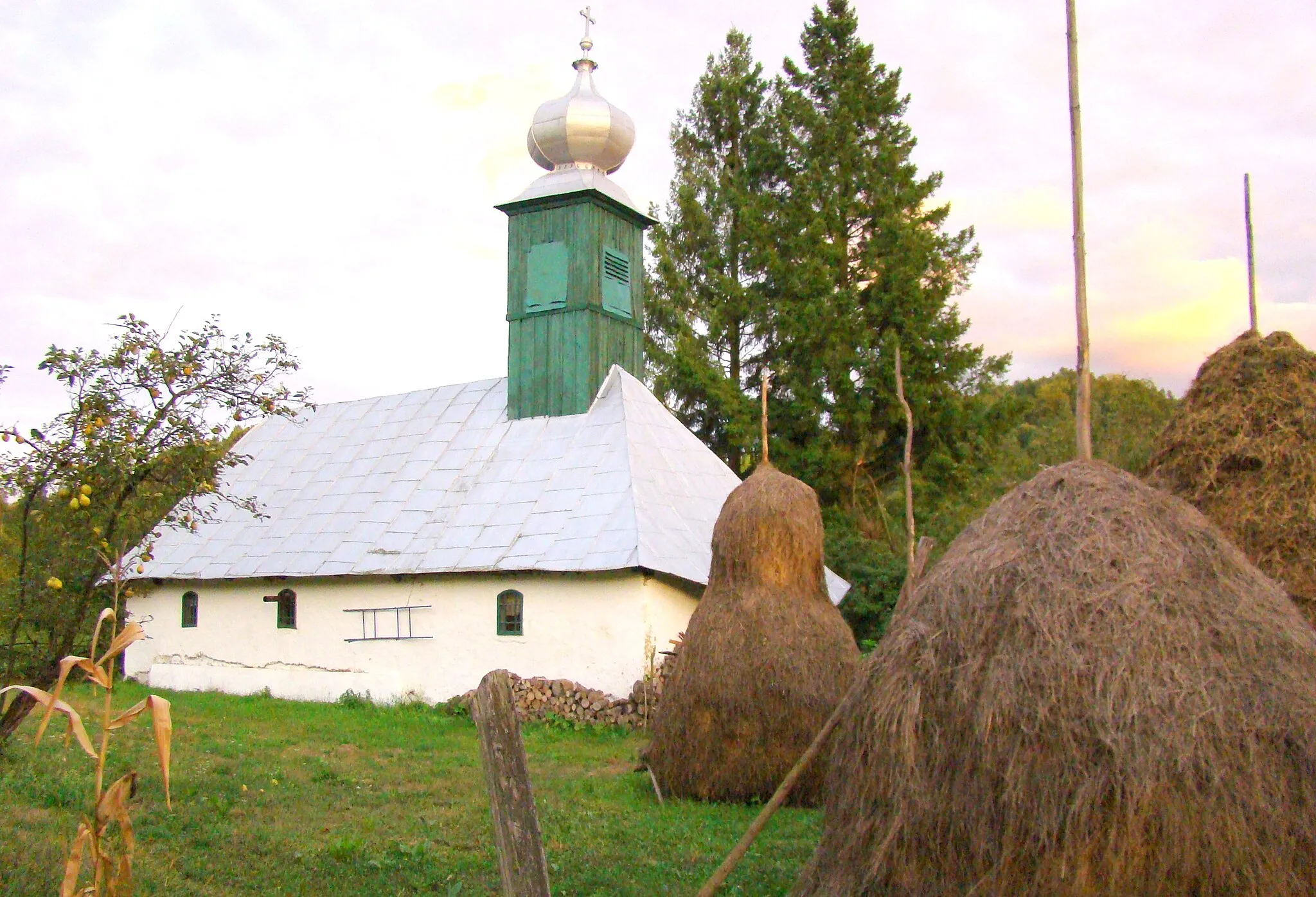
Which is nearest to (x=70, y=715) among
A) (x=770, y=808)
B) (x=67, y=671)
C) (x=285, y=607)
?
(x=67, y=671)

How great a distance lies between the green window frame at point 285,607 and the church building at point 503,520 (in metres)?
0.03

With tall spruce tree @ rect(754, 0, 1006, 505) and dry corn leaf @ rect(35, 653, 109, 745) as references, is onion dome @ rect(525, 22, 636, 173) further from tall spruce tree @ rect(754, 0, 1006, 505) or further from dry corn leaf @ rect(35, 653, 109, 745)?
dry corn leaf @ rect(35, 653, 109, 745)

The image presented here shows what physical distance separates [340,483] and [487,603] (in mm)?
5470

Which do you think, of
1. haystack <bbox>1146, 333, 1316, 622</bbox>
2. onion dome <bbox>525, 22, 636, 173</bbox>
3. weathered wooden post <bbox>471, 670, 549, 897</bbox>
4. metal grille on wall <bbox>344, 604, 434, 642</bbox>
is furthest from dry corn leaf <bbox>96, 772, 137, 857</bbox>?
onion dome <bbox>525, 22, 636, 173</bbox>

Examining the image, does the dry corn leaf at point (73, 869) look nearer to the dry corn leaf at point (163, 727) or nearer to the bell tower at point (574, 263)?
the dry corn leaf at point (163, 727)

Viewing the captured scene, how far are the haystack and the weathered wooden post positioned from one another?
462cm

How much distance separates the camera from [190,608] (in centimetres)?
2123

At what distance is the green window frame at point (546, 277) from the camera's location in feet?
69.5

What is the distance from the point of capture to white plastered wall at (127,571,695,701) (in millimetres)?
16438

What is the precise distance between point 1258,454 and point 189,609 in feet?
62.3

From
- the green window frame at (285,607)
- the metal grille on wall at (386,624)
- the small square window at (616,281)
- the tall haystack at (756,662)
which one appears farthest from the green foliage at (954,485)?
the tall haystack at (756,662)

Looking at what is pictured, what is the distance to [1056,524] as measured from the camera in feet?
19.3

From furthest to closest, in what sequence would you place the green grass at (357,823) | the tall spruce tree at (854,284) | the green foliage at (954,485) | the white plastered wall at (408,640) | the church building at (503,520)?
the tall spruce tree at (854,284), the green foliage at (954,485), the church building at (503,520), the white plastered wall at (408,640), the green grass at (357,823)

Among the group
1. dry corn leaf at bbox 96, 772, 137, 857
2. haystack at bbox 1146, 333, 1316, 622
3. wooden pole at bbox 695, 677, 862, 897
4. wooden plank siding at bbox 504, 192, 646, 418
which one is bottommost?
wooden pole at bbox 695, 677, 862, 897
